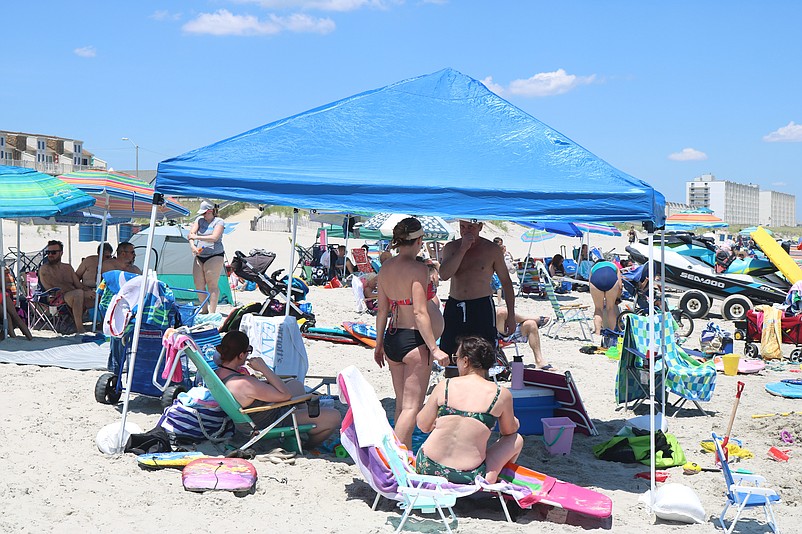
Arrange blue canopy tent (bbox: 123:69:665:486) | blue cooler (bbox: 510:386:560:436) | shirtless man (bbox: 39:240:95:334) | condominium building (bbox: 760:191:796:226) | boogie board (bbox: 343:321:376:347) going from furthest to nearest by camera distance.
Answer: condominium building (bbox: 760:191:796:226), boogie board (bbox: 343:321:376:347), shirtless man (bbox: 39:240:95:334), blue cooler (bbox: 510:386:560:436), blue canopy tent (bbox: 123:69:665:486)

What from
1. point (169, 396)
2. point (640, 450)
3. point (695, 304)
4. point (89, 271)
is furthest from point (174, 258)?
point (640, 450)

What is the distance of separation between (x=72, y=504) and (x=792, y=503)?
156 inches

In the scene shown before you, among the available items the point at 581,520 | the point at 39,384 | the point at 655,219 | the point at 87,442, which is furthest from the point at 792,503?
the point at 39,384

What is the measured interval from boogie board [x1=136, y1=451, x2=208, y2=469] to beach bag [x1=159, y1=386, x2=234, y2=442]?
1.23 feet

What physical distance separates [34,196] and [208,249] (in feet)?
6.39

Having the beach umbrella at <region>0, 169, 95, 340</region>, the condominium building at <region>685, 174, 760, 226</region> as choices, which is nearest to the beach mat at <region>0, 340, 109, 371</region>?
the beach umbrella at <region>0, 169, 95, 340</region>

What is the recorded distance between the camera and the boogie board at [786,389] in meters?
7.86

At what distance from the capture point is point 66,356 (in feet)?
27.0

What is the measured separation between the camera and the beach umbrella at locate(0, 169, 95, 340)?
809 centimetres

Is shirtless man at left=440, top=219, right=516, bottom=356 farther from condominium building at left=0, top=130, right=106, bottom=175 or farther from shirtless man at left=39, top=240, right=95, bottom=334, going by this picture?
condominium building at left=0, top=130, right=106, bottom=175

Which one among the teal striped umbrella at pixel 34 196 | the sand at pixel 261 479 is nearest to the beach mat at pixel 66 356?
the sand at pixel 261 479

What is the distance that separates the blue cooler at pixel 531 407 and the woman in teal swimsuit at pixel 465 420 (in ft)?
5.53

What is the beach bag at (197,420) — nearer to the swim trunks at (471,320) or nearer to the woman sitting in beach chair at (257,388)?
the woman sitting in beach chair at (257,388)

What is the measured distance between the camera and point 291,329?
269 inches
